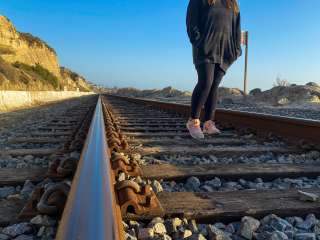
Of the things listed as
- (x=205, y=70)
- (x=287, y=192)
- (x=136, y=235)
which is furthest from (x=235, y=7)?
(x=136, y=235)

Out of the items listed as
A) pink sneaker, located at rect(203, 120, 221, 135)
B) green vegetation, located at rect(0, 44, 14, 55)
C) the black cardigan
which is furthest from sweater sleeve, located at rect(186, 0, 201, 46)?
green vegetation, located at rect(0, 44, 14, 55)

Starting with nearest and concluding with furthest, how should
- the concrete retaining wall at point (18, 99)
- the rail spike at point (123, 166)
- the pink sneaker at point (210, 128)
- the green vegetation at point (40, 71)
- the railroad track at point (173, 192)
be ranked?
the railroad track at point (173, 192) → the rail spike at point (123, 166) → the pink sneaker at point (210, 128) → the concrete retaining wall at point (18, 99) → the green vegetation at point (40, 71)

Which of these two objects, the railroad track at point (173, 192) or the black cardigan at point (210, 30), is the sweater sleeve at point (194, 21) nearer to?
the black cardigan at point (210, 30)

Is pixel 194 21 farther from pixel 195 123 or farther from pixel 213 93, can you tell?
pixel 195 123

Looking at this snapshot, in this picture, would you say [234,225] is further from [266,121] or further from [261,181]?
[266,121]

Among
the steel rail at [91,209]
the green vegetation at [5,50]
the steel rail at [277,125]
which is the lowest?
the steel rail at [277,125]

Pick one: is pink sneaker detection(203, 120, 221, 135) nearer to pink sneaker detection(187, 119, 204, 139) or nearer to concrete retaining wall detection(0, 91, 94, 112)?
pink sneaker detection(187, 119, 204, 139)

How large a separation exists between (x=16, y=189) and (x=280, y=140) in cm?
307

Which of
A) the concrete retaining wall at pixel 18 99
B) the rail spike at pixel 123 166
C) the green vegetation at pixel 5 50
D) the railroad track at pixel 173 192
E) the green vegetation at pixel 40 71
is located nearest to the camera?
the railroad track at pixel 173 192

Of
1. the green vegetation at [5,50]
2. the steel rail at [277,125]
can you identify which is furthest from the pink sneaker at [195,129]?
the green vegetation at [5,50]

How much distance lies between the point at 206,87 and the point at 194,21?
29.2 inches

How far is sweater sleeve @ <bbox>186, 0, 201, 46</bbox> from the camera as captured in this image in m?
4.45

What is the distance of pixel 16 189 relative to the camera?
238 centimetres

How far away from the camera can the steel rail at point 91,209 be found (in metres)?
1.16
